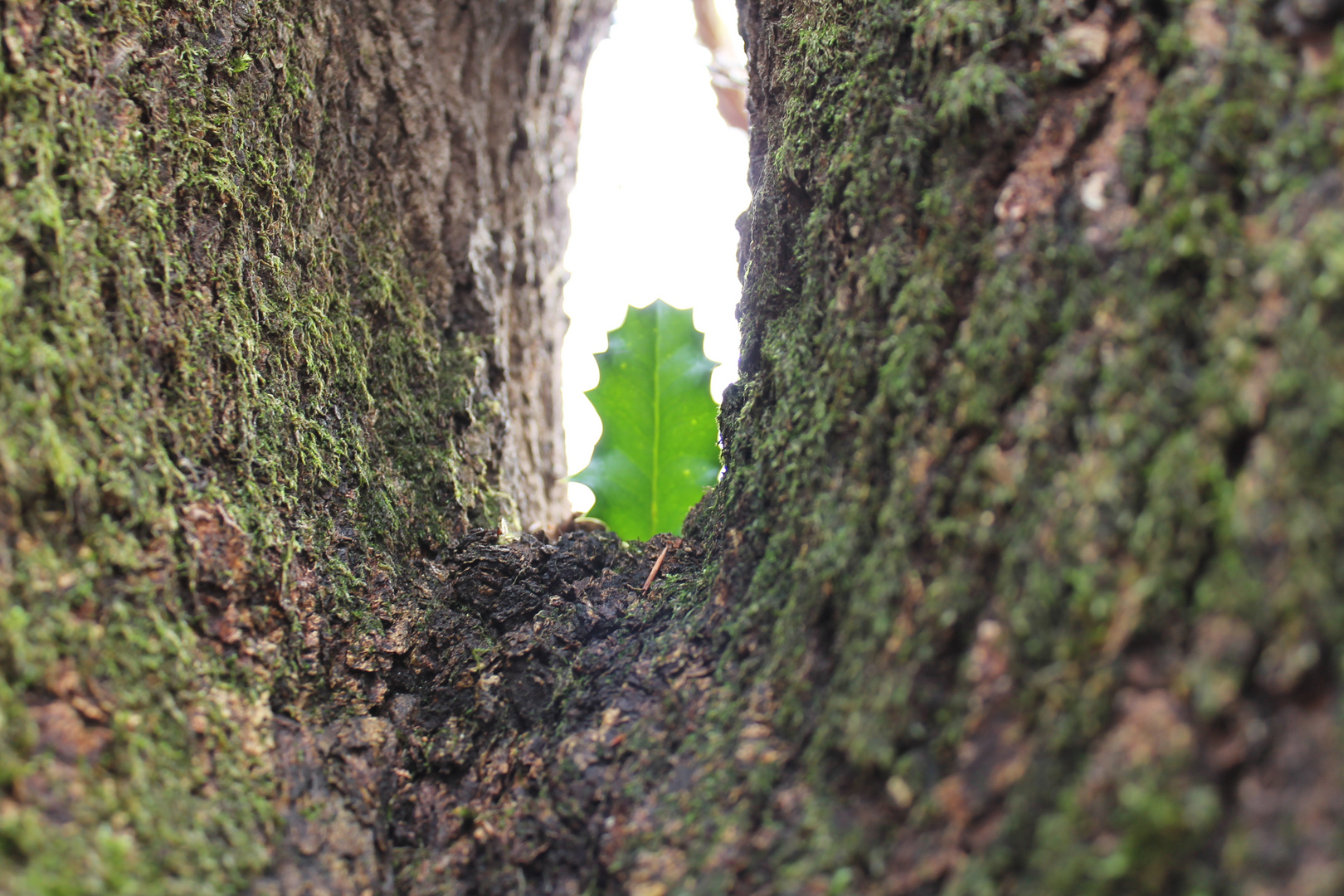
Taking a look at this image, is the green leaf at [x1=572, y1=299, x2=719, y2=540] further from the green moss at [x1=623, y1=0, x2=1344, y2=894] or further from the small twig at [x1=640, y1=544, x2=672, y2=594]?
the green moss at [x1=623, y1=0, x2=1344, y2=894]

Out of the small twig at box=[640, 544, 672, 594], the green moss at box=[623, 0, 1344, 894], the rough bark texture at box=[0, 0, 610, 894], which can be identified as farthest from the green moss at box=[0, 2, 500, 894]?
the green moss at box=[623, 0, 1344, 894]

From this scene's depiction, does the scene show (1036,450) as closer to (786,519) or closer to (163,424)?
(786,519)

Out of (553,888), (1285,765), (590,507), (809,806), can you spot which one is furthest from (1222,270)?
(590,507)

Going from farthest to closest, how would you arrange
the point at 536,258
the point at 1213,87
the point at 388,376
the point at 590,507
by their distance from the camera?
the point at 536,258, the point at 590,507, the point at 388,376, the point at 1213,87

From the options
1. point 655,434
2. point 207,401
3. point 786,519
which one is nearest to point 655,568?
point 786,519

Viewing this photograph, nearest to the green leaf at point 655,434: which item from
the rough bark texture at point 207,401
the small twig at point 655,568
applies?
the rough bark texture at point 207,401

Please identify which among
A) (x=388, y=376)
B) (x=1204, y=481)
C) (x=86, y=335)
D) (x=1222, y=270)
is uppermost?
(x=388, y=376)

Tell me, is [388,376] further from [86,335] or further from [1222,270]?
[1222,270]

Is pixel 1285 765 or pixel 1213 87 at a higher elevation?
pixel 1213 87
